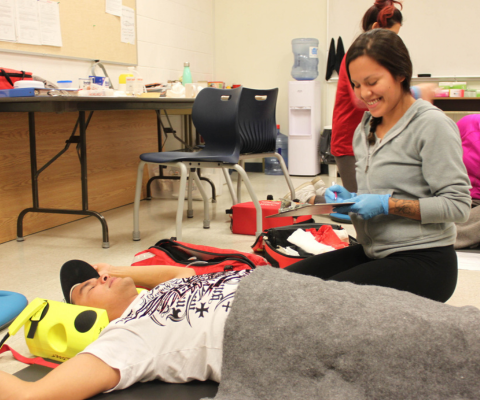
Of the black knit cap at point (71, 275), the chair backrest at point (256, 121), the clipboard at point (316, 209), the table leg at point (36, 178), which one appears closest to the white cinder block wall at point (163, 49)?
the table leg at point (36, 178)

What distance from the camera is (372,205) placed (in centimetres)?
118

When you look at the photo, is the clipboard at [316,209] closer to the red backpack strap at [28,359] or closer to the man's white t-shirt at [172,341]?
the man's white t-shirt at [172,341]

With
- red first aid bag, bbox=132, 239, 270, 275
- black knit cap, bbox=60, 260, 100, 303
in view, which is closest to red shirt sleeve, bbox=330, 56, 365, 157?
red first aid bag, bbox=132, 239, 270, 275

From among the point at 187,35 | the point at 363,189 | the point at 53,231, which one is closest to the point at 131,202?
the point at 53,231

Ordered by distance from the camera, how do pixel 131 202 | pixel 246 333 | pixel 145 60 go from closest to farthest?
1. pixel 246 333
2. pixel 131 202
3. pixel 145 60

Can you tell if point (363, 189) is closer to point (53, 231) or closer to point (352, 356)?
point (352, 356)

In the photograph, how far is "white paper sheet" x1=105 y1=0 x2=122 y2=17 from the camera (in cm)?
357

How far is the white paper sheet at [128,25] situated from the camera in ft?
12.5

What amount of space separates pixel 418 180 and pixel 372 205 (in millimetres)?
143

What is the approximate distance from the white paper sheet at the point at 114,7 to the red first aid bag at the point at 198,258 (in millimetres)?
2356

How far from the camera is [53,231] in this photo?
9.61 feet

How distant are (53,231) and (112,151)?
0.93 m

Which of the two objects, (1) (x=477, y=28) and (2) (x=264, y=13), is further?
(2) (x=264, y=13)

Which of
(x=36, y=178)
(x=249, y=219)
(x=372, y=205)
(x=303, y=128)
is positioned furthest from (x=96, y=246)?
(x=303, y=128)
